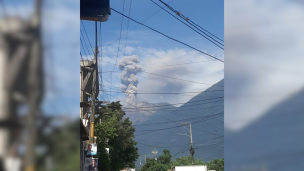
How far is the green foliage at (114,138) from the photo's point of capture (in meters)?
8.65

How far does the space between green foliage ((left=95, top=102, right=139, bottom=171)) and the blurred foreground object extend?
25.1 ft

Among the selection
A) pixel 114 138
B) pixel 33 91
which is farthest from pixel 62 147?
pixel 114 138

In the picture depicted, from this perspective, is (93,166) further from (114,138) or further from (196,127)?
(196,127)

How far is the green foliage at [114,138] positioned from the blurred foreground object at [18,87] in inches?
301

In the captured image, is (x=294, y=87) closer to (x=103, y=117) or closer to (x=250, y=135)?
(x=250, y=135)

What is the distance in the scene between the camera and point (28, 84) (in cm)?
79

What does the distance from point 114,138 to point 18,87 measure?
8494 mm

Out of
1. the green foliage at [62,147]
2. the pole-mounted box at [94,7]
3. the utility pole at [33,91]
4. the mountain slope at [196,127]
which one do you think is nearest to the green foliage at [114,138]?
the mountain slope at [196,127]

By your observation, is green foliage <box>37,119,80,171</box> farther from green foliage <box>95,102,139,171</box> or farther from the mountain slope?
the mountain slope

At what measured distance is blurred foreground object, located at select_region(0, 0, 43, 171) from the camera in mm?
749

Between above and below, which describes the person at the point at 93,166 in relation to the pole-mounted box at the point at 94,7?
below

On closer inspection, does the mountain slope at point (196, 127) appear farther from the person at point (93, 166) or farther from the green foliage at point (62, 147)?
the green foliage at point (62, 147)

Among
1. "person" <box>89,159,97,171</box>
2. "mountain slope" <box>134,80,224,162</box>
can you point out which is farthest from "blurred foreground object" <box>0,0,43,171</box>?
"mountain slope" <box>134,80,224,162</box>

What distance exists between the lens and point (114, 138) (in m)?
9.08
